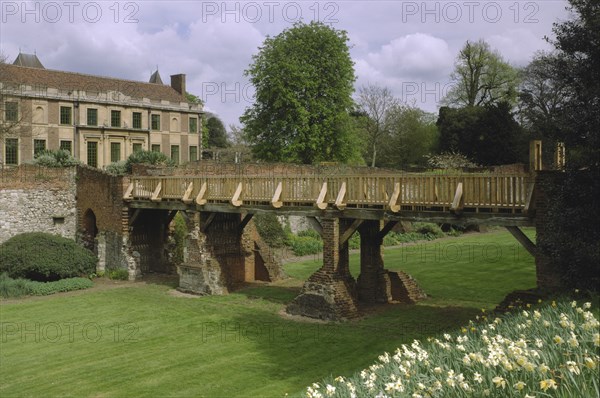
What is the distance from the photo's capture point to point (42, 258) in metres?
22.0

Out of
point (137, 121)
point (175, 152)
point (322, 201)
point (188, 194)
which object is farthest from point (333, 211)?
point (175, 152)

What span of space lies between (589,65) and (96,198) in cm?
2068

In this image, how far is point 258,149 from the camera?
145 ft

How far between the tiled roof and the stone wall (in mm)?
20297

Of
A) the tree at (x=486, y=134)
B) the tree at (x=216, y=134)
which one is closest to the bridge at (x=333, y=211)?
the tree at (x=486, y=134)

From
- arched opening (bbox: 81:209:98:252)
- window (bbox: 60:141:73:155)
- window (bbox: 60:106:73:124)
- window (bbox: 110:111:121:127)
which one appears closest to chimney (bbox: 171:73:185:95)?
window (bbox: 110:111:121:127)

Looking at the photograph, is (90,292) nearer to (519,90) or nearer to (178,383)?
(178,383)

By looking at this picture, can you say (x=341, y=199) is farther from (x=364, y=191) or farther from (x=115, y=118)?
(x=115, y=118)

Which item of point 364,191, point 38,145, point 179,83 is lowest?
point 364,191

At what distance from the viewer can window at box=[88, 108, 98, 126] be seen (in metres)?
49.4

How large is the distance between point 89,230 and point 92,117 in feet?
85.3

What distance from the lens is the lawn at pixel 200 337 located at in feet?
38.4

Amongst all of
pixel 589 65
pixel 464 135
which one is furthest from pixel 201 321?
pixel 464 135

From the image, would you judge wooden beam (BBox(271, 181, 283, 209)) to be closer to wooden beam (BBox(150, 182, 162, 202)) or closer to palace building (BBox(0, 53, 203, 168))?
wooden beam (BBox(150, 182, 162, 202))
